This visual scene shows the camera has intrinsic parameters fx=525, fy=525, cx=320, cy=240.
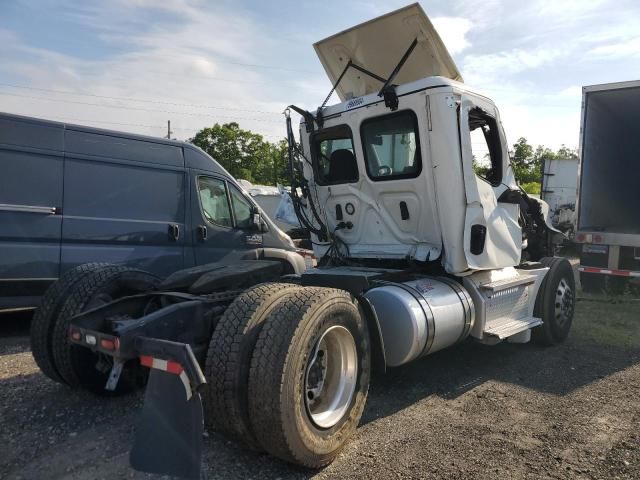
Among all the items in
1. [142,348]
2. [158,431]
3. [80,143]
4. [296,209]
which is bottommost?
[158,431]

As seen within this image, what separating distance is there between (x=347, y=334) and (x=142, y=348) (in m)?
1.31

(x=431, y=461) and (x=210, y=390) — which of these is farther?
(x=431, y=461)

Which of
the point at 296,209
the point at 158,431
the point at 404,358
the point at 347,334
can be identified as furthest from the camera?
the point at 296,209

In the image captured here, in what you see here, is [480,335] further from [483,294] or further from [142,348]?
[142,348]

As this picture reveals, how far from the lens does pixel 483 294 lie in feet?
16.3

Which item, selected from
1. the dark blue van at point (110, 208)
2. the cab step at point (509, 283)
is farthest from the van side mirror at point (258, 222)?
the cab step at point (509, 283)

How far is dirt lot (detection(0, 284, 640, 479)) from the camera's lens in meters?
3.19

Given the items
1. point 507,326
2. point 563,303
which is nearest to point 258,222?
point 507,326

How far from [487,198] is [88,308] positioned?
359 centimetres

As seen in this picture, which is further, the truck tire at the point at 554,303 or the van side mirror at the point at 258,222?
the van side mirror at the point at 258,222

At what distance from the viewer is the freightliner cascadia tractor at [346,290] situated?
2.88 m

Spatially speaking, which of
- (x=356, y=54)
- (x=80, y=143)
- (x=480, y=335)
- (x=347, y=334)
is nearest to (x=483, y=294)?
(x=480, y=335)

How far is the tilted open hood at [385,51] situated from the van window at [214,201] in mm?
2403

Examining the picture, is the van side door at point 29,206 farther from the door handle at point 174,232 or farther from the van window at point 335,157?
the van window at point 335,157
